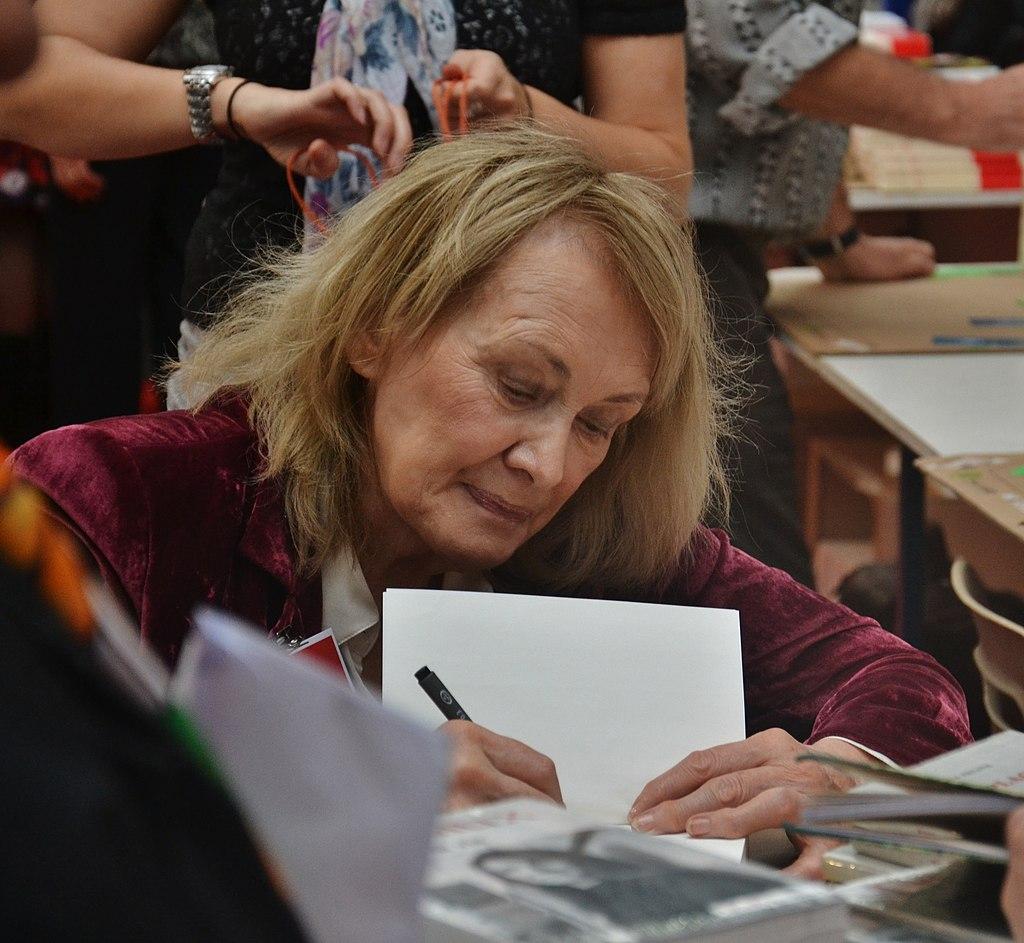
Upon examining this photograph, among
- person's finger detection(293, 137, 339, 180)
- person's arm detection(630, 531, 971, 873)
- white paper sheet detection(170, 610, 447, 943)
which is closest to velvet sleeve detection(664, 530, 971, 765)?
person's arm detection(630, 531, 971, 873)

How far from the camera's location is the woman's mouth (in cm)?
144

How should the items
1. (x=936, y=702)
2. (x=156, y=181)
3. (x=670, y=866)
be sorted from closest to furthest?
(x=670, y=866) → (x=936, y=702) → (x=156, y=181)

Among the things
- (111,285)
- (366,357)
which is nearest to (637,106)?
(366,357)

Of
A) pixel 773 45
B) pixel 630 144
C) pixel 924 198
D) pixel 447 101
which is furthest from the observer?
pixel 924 198

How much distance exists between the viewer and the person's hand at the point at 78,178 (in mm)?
2934

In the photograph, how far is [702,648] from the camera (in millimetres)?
1366

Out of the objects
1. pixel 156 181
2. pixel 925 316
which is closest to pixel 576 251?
pixel 156 181

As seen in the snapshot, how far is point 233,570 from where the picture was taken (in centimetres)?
142

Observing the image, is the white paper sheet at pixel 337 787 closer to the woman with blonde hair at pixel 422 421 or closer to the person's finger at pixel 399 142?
the woman with blonde hair at pixel 422 421

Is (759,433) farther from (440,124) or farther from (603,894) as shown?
(603,894)

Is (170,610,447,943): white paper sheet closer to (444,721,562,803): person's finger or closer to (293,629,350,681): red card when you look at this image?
(444,721,562,803): person's finger

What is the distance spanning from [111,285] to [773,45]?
55.4 inches

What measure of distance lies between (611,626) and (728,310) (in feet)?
4.42

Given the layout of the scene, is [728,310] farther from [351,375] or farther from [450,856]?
[450,856]
